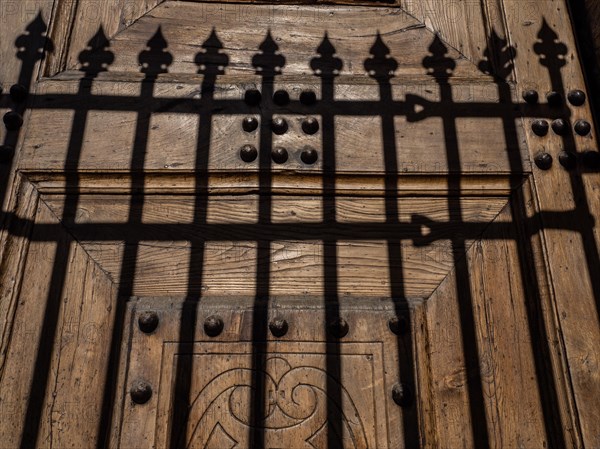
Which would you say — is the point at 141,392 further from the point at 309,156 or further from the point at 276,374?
the point at 309,156

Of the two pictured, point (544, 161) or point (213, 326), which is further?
point (544, 161)

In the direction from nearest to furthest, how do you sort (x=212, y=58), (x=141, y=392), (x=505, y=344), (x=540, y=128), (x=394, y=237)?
(x=141, y=392) < (x=505, y=344) < (x=394, y=237) < (x=540, y=128) < (x=212, y=58)

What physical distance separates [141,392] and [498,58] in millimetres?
1478

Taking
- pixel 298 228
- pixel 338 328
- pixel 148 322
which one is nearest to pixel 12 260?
pixel 148 322

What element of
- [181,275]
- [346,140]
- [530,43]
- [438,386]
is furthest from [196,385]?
[530,43]

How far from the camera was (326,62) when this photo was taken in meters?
1.77

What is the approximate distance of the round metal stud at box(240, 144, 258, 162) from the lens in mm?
1566

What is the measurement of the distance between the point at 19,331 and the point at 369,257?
3.09 feet

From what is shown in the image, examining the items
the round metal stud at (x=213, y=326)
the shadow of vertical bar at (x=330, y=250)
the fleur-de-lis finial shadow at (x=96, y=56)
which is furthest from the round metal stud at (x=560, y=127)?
the fleur-de-lis finial shadow at (x=96, y=56)

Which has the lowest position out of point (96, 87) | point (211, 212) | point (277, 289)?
point (277, 289)

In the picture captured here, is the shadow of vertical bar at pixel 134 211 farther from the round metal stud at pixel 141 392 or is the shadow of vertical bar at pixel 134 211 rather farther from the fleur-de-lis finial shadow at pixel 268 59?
the fleur-de-lis finial shadow at pixel 268 59

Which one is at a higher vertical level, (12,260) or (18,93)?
(18,93)

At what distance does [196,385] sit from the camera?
1351mm

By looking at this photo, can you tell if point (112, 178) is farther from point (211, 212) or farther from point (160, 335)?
point (160, 335)
